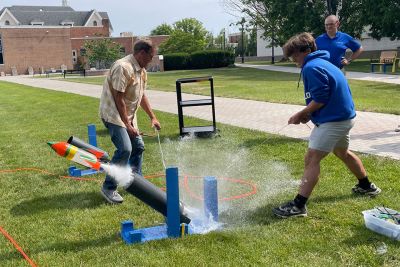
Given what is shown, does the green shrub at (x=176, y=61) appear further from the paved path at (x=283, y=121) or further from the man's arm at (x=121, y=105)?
the man's arm at (x=121, y=105)

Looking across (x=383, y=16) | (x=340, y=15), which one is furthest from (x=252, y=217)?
(x=340, y=15)

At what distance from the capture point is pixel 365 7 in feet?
105

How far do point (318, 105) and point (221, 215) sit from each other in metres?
1.48

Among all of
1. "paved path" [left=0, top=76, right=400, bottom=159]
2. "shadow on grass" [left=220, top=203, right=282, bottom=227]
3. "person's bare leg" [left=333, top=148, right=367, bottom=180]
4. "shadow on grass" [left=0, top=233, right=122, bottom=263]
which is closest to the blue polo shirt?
"paved path" [left=0, top=76, right=400, bottom=159]

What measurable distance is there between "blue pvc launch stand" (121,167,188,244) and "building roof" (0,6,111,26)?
3295 inches

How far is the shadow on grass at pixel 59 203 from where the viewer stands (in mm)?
4988

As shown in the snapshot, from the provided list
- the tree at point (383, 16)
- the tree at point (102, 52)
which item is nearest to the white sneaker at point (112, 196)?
the tree at point (383, 16)

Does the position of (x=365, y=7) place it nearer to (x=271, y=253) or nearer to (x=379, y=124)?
(x=379, y=124)

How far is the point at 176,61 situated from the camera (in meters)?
44.5

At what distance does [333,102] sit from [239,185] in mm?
1887

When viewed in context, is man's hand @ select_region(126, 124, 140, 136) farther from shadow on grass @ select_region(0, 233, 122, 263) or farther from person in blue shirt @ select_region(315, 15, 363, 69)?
person in blue shirt @ select_region(315, 15, 363, 69)

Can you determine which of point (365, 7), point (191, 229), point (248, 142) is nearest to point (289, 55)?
point (191, 229)

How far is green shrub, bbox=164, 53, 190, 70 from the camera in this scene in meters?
44.2

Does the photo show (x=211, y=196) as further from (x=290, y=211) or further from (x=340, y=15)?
(x=340, y=15)
